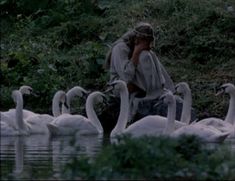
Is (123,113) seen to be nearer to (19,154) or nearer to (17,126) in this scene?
(17,126)

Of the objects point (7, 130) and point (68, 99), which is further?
point (68, 99)

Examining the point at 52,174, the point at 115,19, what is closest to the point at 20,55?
the point at 115,19

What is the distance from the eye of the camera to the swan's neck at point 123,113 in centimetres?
1501

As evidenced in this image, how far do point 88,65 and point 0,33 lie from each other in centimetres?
391

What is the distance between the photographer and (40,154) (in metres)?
11.6

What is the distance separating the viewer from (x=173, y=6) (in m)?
22.6

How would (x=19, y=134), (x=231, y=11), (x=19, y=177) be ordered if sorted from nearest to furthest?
1. (x=19, y=177)
2. (x=19, y=134)
3. (x=231, y=11)

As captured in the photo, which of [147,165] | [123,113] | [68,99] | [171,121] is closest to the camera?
[147,165]

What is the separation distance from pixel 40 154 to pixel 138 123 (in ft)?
9.81

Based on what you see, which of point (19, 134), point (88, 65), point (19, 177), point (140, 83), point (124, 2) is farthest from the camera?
point (124, 2)

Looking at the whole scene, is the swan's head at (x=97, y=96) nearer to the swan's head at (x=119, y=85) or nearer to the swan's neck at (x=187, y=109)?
the swan's head at (x=119, y=85)

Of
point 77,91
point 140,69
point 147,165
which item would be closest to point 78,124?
point 77,91

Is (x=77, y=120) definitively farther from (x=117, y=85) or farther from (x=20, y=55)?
(x=20, y=55)

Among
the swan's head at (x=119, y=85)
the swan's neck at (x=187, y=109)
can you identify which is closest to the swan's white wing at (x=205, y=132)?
the swan's neck at (x=187, y=109)
